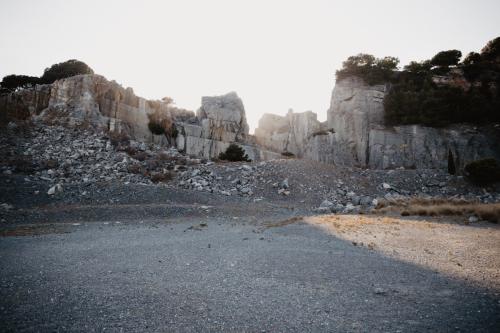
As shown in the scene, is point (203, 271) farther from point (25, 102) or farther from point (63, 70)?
point (63, 70)

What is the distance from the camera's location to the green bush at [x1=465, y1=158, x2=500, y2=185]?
2108 centimetres

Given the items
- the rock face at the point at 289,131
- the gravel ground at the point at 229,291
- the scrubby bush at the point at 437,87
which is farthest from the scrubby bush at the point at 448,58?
the gravel ground at the point at 229,291

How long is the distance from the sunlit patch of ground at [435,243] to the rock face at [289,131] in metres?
41.3

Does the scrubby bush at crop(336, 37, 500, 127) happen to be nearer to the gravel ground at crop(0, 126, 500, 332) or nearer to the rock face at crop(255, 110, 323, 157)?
the rock face at crop(255, 110, 323, 157)

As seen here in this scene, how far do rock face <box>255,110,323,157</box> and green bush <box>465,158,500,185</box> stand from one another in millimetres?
30480

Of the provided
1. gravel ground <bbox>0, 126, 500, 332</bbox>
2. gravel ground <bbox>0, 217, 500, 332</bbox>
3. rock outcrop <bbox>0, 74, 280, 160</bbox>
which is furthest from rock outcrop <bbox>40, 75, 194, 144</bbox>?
gravel ground <bbox>0, 217, 500, 332</bbox>

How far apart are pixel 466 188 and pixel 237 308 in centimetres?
2554

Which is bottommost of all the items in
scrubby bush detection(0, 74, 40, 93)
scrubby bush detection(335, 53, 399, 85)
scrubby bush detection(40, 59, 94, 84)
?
scrubby bush detection(0, 74, 40, 93)

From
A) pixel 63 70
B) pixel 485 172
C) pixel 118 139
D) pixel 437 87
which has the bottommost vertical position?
pixel 485 172

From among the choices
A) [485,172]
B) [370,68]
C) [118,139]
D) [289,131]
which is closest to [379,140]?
[370,68]

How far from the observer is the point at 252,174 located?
20750mm

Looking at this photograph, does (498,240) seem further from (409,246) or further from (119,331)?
(119,331)

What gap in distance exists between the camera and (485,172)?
21.1 meters

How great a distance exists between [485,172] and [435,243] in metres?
19.9
